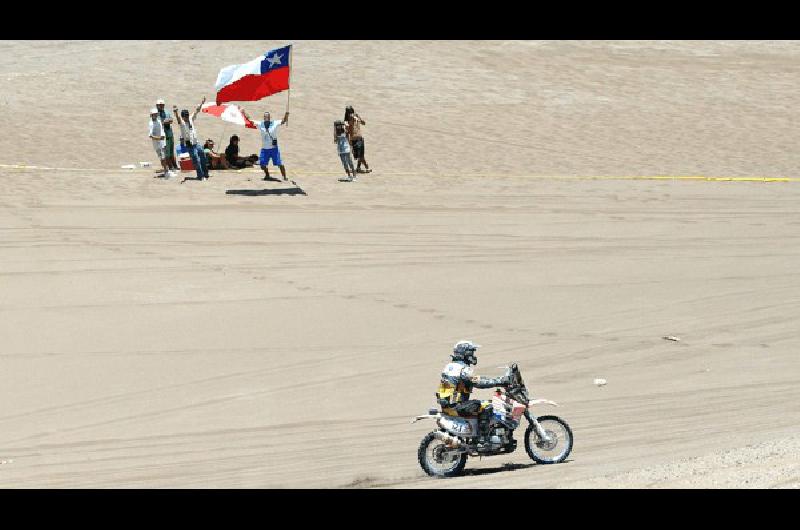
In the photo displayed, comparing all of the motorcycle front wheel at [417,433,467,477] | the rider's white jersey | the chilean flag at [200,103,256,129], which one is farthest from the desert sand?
the chilean flag at [200,103,256,129]

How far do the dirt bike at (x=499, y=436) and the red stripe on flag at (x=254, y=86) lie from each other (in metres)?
15.3

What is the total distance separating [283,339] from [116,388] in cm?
250

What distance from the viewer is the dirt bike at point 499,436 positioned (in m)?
10.9

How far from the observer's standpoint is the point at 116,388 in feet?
45.1

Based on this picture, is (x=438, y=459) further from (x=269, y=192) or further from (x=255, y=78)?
(x=255, y=78)

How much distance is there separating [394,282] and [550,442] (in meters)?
7.69

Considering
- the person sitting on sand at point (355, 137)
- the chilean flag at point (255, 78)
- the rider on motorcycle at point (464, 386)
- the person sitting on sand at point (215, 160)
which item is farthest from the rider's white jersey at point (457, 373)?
the person sitting on sand at point (215, 160)

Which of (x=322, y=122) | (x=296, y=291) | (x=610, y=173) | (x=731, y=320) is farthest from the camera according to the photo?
(x=322, y=122)

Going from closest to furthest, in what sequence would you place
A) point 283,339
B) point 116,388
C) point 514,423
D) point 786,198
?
Answer: point 514,423 < point 116,388 < point 283,339 < point 786,198

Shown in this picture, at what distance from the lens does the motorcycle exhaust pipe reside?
35.8 ft

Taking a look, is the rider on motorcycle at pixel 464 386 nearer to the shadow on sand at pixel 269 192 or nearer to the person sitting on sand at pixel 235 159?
the shadow on sand at pixel 269 192

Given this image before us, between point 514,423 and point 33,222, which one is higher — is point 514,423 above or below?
above

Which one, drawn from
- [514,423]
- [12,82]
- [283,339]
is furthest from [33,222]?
[12,82]

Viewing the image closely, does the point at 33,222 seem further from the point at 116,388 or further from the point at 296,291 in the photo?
the point at 116,388
